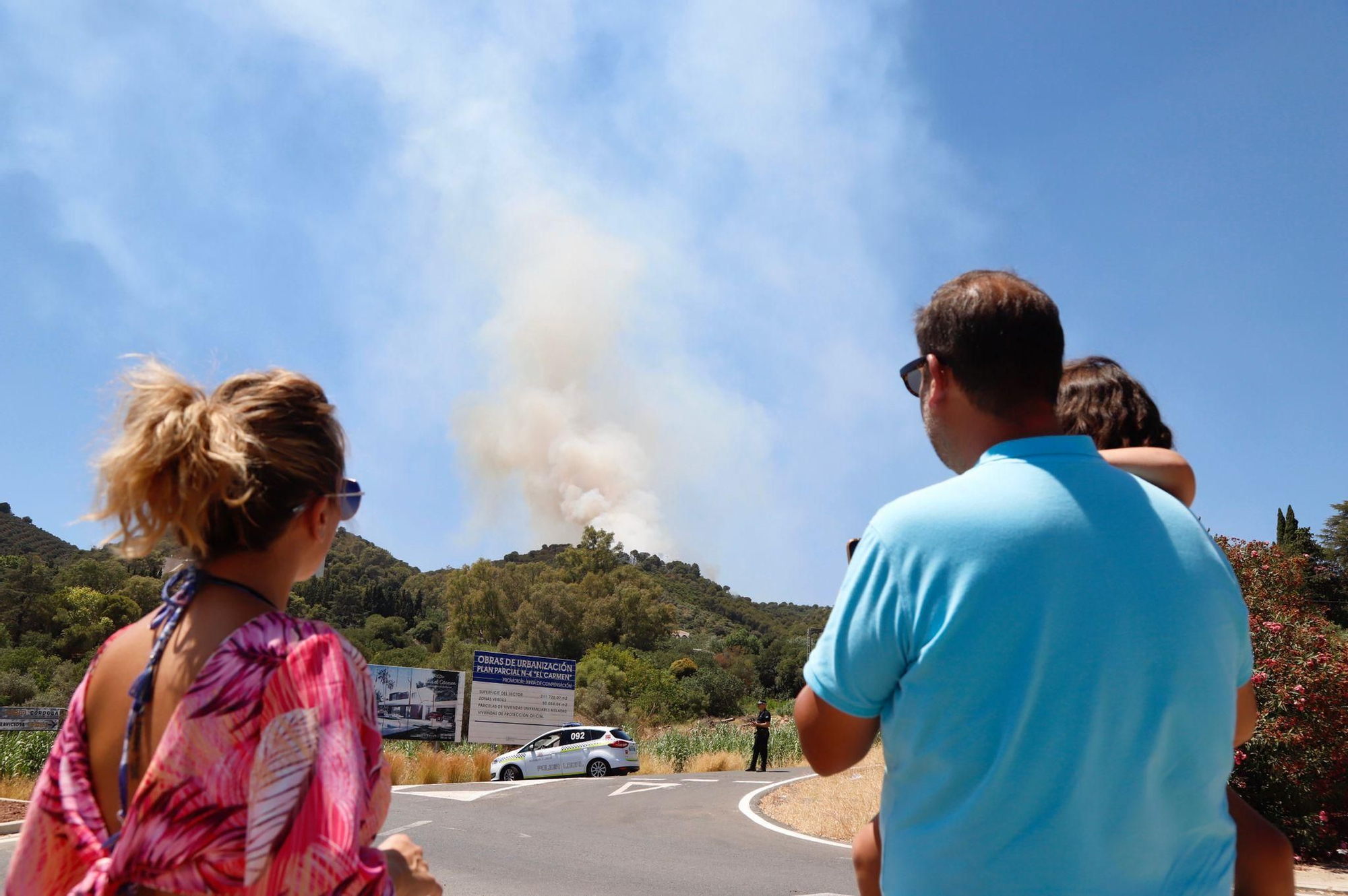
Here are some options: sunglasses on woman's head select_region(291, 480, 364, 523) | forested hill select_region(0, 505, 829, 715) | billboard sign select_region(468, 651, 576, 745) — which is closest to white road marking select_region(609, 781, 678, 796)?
billboard sign select_region(468, 651, 576, 745)

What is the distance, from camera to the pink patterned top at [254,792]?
142 centimetres

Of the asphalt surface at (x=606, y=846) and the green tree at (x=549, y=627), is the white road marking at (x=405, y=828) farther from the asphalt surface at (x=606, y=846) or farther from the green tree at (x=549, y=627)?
the green tree at (x=549, y=627)

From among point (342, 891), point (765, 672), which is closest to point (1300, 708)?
point (342, 891)

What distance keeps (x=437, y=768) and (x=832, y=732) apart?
21.2 m

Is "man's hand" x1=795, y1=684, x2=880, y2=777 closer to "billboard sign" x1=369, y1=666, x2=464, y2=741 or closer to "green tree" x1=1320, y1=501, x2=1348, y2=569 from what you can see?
"billboard sign" x1=369, y1=666, x2=464, y2=741

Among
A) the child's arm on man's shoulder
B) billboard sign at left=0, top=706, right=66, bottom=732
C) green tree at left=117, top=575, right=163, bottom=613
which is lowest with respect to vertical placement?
billboard sign at left=0, top=706, right=66, bottom=732

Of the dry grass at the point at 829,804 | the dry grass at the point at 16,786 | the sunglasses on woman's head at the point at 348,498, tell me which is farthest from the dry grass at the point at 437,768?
the sunglasses on woman's head at the point at 348,498

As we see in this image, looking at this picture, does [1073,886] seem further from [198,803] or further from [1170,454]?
[198,803]

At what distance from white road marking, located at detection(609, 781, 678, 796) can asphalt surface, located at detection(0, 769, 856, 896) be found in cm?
24

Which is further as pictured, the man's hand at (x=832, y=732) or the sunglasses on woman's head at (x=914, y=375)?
the sunglasses on woman's head at (x=914, y=375)

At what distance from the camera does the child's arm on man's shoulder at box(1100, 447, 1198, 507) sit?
2.16m

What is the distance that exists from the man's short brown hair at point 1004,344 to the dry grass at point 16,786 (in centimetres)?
1581

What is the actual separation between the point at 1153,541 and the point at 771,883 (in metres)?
7.82

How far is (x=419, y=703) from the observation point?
29531 millimetres
